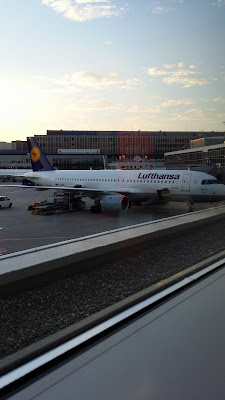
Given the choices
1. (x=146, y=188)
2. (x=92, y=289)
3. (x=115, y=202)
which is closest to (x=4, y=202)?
(x=115, y=202)

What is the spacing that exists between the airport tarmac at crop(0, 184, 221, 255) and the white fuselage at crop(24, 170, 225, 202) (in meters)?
1.44

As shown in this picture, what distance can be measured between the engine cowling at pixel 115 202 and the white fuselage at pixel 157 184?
1.35 m

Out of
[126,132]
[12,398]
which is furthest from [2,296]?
Answer: [126,132]

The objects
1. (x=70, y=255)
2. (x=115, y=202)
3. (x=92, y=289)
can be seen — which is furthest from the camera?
(x=115, y=202)

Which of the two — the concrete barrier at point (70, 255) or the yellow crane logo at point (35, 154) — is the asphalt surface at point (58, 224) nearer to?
the concrete barrier at point (70, 255)

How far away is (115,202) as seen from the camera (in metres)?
22.2

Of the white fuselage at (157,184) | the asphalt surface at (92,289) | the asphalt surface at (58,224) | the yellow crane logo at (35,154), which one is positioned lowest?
the asphalt surface at (58,224)

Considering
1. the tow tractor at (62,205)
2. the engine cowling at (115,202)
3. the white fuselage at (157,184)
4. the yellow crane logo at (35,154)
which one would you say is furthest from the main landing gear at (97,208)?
the yellow crane logo at (35,154)

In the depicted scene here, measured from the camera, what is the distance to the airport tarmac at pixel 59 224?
48.1 ft

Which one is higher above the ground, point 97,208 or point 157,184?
point 157,184

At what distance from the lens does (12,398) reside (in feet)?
11.3

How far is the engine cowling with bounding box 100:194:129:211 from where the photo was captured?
22.2 metres

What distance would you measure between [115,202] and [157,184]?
3.60 m

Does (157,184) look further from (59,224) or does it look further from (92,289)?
(92,289)
